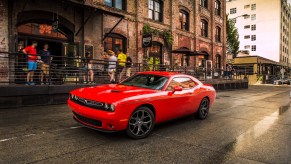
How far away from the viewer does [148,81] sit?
5.75 meters

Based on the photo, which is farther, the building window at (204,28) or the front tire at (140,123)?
the building window at (204,28)

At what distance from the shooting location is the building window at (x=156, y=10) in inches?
723

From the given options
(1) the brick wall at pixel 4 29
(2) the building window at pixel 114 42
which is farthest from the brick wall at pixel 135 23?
(2) the building window at pixel 114 42

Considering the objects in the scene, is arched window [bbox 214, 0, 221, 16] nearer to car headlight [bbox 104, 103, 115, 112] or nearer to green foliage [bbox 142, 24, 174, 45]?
green foliage [bbox 142, 24, 174, 45]

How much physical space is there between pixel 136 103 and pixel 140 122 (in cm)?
46

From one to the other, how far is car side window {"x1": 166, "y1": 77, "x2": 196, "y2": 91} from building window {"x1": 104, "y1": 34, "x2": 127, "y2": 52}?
9320 millimetres

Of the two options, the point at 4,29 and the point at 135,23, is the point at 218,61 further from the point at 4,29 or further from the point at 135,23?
the point at 4,29

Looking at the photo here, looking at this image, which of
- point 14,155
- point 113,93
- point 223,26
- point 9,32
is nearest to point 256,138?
A: point 113,93

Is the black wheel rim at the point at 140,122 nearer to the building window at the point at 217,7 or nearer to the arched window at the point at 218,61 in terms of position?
the arched window at the point at 218,61

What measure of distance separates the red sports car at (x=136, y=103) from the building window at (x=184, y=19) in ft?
54.1

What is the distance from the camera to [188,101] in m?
6.06

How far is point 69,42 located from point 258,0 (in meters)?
63.5

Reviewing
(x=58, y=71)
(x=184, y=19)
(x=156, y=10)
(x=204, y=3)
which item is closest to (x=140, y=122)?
(x=58, y=71)

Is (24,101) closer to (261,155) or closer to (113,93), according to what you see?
(113,93)
